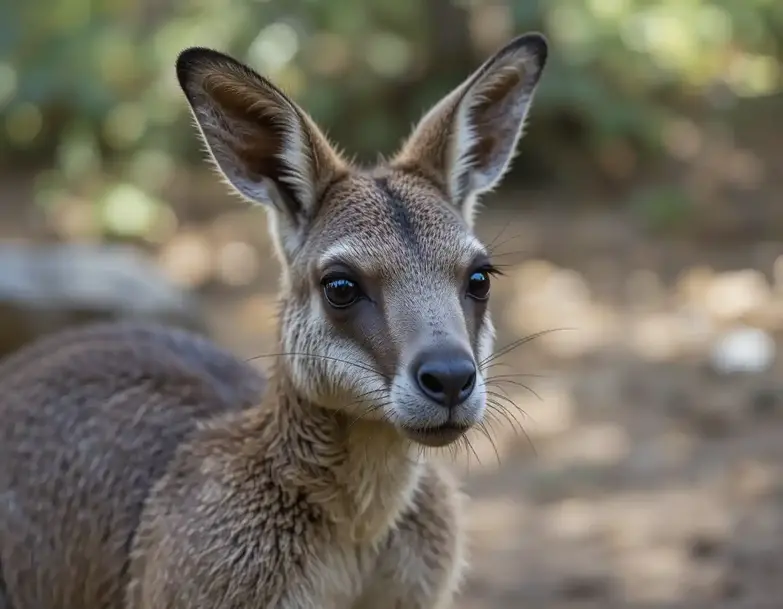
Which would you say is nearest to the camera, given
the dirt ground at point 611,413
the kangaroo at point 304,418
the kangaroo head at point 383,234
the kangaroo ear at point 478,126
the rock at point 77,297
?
the kangaroo head at point 383,234

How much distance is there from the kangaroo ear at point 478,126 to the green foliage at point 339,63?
6265 millimetres

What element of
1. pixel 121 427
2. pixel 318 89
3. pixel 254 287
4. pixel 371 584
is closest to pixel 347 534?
pixel 371 584

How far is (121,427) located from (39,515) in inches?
16.8

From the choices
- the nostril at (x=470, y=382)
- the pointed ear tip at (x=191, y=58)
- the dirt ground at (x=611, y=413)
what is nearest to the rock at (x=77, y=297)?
the dirt ground at (x=611, y=413)

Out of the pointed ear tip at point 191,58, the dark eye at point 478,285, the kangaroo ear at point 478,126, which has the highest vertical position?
the kangaroo ear at point 478,126

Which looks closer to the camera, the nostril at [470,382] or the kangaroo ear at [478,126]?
the nostril at [470,382]

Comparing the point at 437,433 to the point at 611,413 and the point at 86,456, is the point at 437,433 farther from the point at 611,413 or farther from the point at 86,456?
the point at 611,413

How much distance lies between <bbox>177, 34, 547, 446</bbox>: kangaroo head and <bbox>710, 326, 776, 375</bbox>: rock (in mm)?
4560

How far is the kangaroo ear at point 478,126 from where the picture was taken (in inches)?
167

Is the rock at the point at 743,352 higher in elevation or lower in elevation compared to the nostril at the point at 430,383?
higher

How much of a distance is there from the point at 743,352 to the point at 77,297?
15.0 feet

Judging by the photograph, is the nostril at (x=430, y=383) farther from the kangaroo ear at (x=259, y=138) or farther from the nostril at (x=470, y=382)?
the kangaroo ear at (x=259, y=138)

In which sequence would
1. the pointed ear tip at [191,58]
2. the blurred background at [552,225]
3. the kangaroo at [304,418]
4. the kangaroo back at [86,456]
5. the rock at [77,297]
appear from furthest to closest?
the rock at [77,297]
the blurred background at [552,225]
the kangaroo back at [86,456]
the pointed ear tip at [191,58]
the kangaroo at [304,418]

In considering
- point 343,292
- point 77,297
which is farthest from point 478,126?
point 77,297
